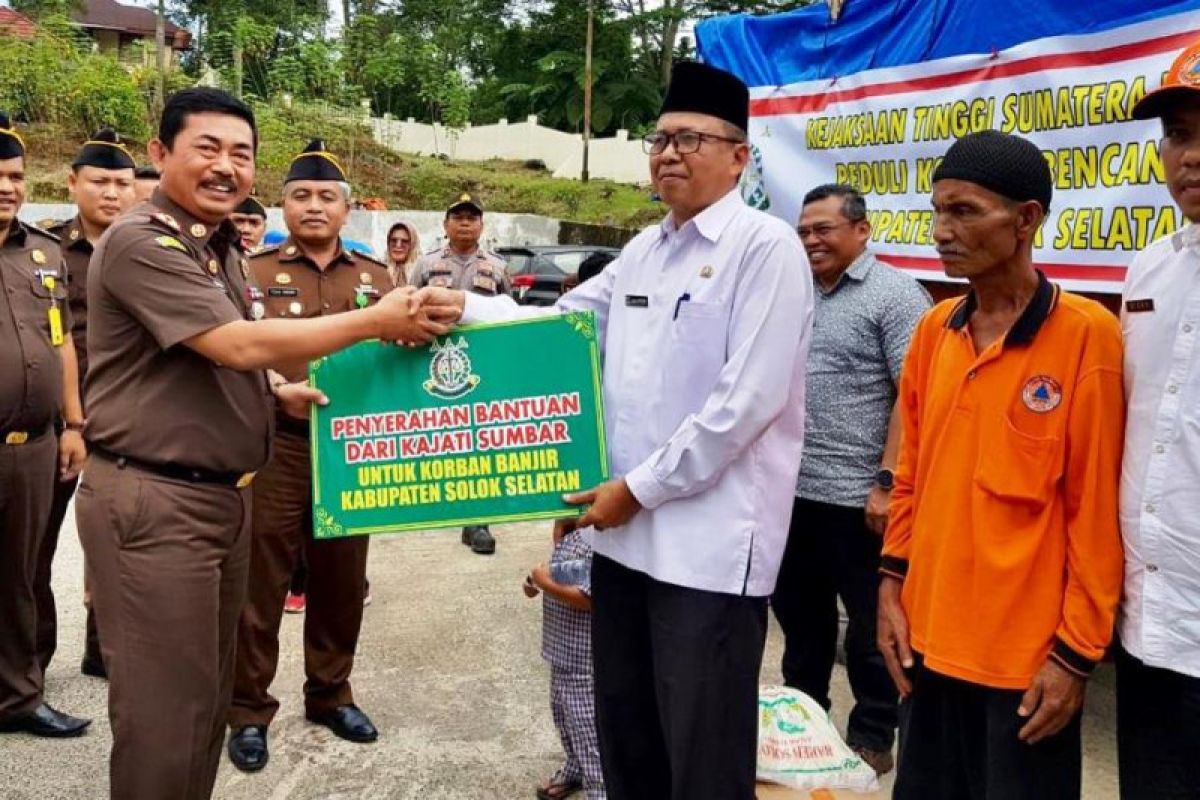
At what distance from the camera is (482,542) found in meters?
5.99

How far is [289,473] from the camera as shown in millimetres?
3562

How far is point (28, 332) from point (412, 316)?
2.06 m

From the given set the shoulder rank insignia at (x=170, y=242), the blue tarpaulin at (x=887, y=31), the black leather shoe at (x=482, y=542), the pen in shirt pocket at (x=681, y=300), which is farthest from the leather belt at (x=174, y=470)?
the black leather shoe at (x=482, y=542)

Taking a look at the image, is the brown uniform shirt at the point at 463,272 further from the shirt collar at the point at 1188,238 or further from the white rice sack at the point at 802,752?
the shirt collar at the point at 1188,238

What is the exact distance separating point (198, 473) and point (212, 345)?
0.36m

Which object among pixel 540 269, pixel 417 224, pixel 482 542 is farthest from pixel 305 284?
pixel 417 224

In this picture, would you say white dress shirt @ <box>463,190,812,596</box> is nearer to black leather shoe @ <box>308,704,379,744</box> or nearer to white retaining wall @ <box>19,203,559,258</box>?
black leather shoe @ <box>308,704,379,744</box>

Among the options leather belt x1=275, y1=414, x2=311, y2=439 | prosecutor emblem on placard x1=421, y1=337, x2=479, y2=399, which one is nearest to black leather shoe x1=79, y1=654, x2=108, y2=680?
leather belt x1=275, y1=414, x2=311, y2=439

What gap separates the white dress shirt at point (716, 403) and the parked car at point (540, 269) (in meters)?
10.9

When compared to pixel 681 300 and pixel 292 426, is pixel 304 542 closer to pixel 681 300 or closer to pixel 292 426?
pixel 292 426

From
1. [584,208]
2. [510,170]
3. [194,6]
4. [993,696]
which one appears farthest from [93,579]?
[194,6]

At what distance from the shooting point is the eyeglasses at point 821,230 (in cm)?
354

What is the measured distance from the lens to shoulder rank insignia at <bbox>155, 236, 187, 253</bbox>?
2.34 m

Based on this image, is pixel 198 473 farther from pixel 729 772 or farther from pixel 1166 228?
pixel 1166 228
